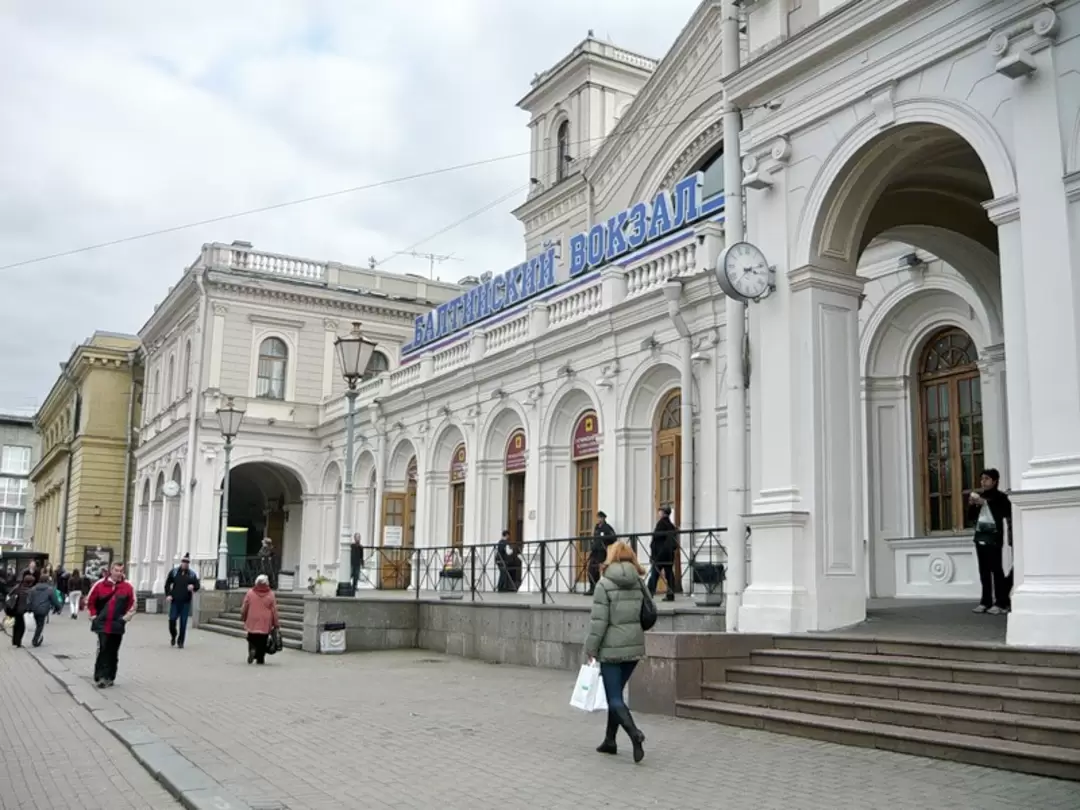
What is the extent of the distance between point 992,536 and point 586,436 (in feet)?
38.4

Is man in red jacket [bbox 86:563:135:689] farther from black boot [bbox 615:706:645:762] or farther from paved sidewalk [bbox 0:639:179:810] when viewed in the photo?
black boot [bbox 615:706:645:762]

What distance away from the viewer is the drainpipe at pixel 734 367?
1237 centimetres

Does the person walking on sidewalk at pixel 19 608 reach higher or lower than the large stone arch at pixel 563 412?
lower

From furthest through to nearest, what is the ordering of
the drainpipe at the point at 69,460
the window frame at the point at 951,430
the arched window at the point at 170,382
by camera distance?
the drainpipe at the point at 69,460
the arched window at the point at 170,382
the window frame at the point at 951,430

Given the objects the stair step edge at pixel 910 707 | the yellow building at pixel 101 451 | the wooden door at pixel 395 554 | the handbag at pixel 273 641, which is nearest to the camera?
the stair step edge at pixel 910 707

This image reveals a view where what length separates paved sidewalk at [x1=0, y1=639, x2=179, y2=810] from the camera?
24.0 ft

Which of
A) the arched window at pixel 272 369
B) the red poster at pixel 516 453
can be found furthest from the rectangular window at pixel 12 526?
the red poster at pixel 516 453

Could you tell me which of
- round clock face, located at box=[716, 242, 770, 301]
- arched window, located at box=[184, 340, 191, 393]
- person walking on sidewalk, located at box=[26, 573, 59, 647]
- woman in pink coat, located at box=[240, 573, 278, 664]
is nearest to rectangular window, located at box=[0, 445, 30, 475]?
arched window, located at box=[184, 340, 191, 393]

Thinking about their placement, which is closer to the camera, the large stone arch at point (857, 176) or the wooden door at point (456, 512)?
the large stone arch at point (857, 176)

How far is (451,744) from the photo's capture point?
30.3ft

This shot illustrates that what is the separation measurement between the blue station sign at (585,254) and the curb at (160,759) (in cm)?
1378

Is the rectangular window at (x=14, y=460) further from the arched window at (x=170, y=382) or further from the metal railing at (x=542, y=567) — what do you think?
the metal railing at (x=542, y=567)

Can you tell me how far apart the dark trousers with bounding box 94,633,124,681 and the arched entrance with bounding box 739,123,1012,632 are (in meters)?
8.13

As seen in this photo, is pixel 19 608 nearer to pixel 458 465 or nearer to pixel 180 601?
pixel 180 601
